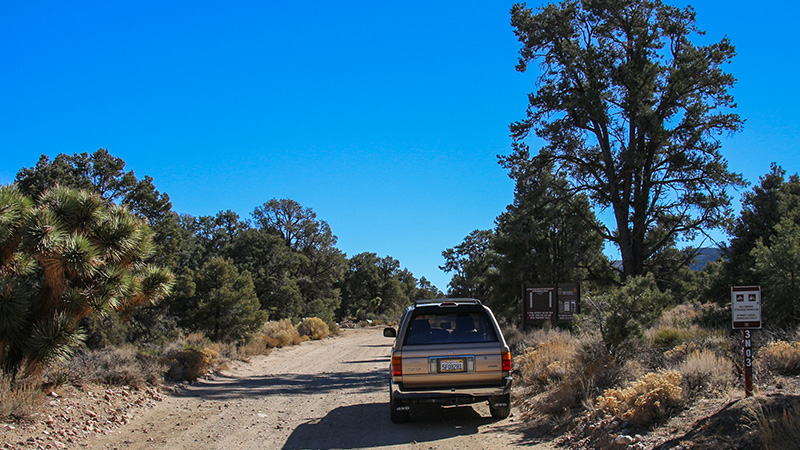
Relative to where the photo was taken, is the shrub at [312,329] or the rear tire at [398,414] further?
the shrub at [312,329]

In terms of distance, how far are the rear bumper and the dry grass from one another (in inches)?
210

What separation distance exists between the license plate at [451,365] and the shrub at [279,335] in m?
20.1

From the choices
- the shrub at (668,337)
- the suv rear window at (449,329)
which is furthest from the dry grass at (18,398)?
the shrub at (668,337)

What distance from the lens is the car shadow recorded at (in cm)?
805

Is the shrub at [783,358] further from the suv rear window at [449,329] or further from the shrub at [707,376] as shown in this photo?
the suv rear window at [449,329]

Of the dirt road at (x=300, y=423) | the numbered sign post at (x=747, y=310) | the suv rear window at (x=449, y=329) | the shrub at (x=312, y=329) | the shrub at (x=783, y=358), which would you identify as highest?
the numbered sign post at (x=747, y=310)

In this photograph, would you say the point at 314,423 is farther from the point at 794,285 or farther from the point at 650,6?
the point at 650,6

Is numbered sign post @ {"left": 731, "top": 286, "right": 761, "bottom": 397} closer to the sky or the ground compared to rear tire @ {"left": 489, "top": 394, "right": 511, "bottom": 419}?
closer to the sky

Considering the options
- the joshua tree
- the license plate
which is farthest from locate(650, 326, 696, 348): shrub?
the joshua tree

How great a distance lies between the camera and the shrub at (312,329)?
38.8 metres

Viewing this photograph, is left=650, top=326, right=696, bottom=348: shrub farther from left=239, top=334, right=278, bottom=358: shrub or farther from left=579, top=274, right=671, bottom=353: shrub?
left=239, top=334, right=278, bottom=358: shrub

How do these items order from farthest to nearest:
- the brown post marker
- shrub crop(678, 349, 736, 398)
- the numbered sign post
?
shrub crop(678, 349, 736, 398)
the numbered sign post
the brown post marker

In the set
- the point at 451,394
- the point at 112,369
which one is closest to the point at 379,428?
the point at 451,394

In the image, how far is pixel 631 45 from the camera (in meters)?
21.9
